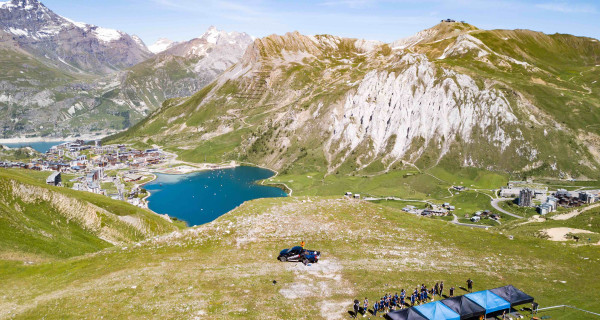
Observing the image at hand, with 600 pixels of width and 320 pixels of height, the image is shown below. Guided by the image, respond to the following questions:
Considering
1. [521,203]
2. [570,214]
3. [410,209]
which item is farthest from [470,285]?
[521,203]

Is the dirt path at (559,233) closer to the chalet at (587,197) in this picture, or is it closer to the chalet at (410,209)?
the chalet at (410,209)

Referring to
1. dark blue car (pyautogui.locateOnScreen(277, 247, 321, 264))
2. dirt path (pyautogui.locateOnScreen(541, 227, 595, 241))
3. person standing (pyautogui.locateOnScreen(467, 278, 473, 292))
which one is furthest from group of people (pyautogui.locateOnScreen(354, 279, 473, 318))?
dirt path (pyautogui.locateOnScreen(541, 227, 595, 241))

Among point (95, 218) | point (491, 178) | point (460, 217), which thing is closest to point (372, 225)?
point (95, 218)

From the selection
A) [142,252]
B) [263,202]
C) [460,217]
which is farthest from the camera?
[460,217]

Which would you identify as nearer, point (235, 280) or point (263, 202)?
point (235, 280)

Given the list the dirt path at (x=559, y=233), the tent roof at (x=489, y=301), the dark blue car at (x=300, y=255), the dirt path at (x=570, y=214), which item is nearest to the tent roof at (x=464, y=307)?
the tent roof at (x=489, y=301)

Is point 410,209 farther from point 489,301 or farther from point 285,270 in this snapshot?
point 489,301

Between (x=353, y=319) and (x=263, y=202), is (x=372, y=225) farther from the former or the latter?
(x=353, y=319)
